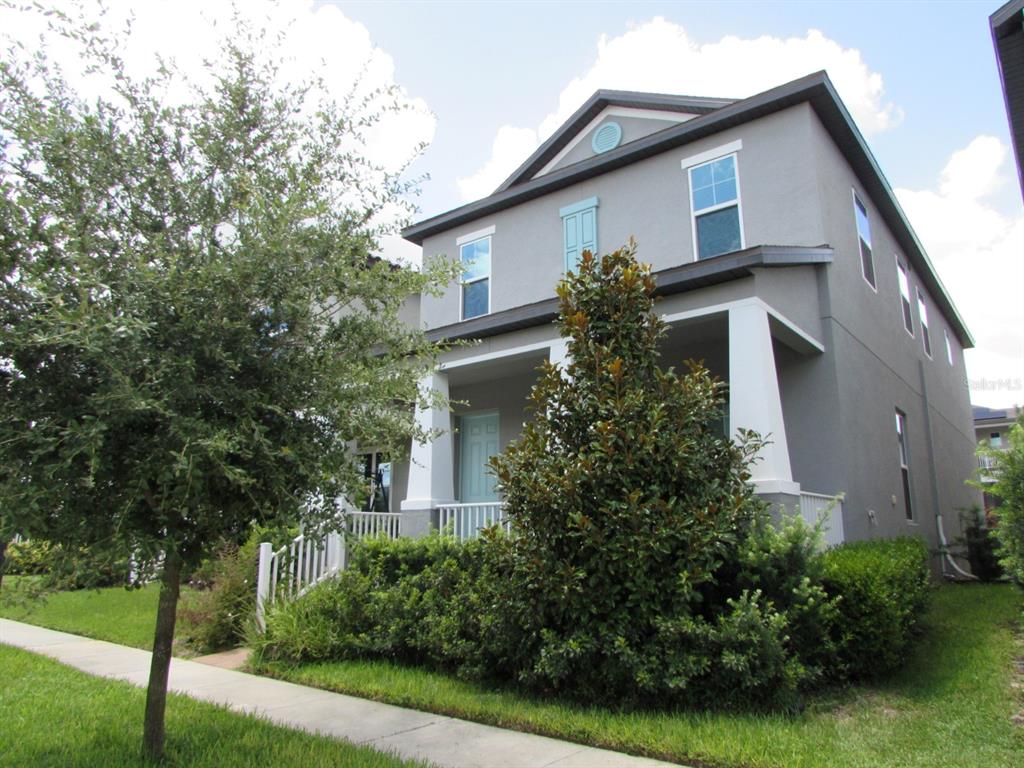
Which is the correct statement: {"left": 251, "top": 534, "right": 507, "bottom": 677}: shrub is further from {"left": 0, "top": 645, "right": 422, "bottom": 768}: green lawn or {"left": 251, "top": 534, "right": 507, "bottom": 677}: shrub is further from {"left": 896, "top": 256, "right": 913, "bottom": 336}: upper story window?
{"left": 896, "top": 256, "right": 913, "bottom": 336}: upper story window

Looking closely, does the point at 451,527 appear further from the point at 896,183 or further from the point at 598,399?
the point at 896,183

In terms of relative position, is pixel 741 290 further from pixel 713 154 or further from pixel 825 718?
pixel 825 718

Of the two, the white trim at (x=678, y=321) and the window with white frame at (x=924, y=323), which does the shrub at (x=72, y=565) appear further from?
the window with white frame at (x=924, y=323)

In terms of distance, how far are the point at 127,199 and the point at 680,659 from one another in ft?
15.9

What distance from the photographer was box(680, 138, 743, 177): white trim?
33.4 ft

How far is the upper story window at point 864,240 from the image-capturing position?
1106cm

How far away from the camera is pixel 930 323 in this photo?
15.7 metres

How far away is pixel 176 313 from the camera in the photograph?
12.9ft

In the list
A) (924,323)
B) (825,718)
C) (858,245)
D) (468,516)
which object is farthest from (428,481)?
(924,323)

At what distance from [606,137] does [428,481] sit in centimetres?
699

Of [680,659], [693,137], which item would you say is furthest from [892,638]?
[693,137]

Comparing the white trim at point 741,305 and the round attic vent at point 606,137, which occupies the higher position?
the round attic vent at point 606,137

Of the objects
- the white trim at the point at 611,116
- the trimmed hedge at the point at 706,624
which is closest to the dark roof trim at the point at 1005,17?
the white trim at the point at 611,116

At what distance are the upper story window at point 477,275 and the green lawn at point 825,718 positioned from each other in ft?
22.6
